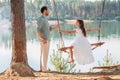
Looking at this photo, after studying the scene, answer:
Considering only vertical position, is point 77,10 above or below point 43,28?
above

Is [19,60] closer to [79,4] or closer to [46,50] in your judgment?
[46,50]

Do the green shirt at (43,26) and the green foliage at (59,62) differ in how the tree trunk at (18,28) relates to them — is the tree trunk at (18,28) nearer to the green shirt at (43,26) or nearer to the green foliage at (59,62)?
the green shirt at (43,26)

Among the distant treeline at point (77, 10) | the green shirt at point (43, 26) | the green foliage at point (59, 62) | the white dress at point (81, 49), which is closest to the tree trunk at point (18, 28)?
the green shirt at point (43, 26)

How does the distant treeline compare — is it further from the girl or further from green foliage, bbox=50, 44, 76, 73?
the girl

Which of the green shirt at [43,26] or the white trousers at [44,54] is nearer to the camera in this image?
the green shirt at [43,26]

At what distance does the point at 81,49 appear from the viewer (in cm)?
1070

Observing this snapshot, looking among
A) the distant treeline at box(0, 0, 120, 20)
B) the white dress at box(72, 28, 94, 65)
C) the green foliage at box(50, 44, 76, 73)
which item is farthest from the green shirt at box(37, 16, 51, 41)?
the distant treeline at box(0, 0, 120, 20)

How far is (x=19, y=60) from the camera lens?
11086mm

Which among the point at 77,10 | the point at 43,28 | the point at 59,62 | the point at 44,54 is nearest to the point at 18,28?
the point at 43,28

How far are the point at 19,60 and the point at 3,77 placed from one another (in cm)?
101

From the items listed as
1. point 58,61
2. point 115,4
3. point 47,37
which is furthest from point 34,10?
point 47,37

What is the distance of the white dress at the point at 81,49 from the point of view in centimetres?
1059

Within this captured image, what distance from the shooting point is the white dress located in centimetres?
1059

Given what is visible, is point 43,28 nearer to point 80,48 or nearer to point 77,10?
point 80,48
